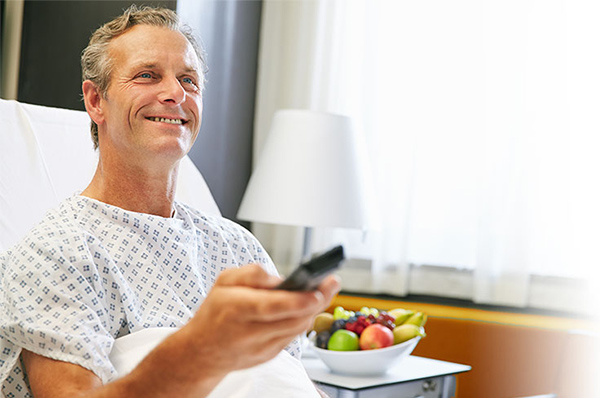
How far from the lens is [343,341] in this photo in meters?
1.97

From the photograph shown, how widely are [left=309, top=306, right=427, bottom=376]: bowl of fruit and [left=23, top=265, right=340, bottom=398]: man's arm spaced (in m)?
1.19

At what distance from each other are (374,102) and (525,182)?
0.64 meters

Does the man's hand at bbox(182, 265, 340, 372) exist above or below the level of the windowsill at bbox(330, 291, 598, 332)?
above

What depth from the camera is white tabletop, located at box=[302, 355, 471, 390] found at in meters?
1.88

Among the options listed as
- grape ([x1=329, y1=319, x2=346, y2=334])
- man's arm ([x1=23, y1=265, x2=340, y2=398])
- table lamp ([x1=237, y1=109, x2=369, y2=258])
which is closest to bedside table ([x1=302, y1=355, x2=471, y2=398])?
grape ([x1=329, y1=319, x2=346, y2=334])

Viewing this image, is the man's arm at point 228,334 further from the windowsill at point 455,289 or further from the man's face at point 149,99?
the windowsill at point 455,289

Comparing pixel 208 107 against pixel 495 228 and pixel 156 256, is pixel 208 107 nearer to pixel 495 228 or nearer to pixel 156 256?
pixel 495 228

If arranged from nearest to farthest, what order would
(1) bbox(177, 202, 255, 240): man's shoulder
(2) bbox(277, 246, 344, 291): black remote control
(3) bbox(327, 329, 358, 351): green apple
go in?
(2) bbox(277, 246, 344, 291): black remote control → (1) bbox(177, 202, 255, 240): man's shoulder → (3) bbox(327, 329, 358, 351): green apple

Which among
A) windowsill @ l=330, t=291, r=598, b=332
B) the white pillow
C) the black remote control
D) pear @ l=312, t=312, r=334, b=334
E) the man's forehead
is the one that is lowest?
windowsill @ l=330, t=291, r=598, b=332

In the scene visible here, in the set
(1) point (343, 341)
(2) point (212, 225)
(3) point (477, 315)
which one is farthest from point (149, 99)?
(3) point (477, 315)

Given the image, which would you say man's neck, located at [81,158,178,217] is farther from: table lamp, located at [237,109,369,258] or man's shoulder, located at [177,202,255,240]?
table lamp, located at [237,109,369,258]

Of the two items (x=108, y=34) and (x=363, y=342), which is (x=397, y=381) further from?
(x=108, y=34)

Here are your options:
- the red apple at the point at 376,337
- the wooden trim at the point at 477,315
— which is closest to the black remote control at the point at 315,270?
the red apple at the point at 376,337

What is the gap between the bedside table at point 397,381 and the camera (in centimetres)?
186
